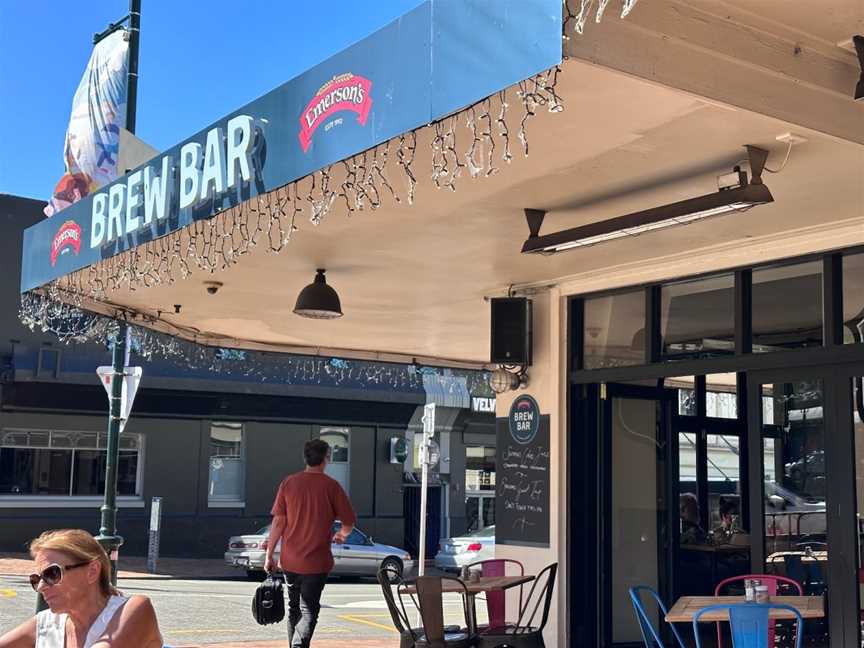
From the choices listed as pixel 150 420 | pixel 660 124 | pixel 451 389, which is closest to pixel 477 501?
pixel 451 389

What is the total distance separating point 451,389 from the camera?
27188mm

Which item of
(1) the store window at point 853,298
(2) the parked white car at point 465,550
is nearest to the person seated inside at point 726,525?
(1) the store window at point 853,298

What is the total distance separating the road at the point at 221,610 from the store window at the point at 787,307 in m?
5.41

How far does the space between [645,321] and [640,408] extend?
38.5 inches

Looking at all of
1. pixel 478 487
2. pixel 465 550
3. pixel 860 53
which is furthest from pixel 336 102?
pixel 478 487

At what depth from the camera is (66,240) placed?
8141 mm

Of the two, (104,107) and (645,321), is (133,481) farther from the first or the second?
(645,321)

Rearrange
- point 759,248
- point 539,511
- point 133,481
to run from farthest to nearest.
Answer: point 133,481 < point 539,511 < point 759,248

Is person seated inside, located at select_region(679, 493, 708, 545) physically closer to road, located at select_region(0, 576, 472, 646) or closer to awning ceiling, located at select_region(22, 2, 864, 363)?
awning ceiling, located at select_region(22, 2, 864, 363)

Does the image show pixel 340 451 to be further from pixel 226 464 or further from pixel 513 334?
pixel 513 334

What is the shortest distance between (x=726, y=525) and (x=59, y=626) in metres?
7.52

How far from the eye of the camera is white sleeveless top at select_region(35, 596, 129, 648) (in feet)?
10.7

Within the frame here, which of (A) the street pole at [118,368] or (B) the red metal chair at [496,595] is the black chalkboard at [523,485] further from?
(A) the street pole at [118,368]

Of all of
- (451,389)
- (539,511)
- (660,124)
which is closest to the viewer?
(660,124)
